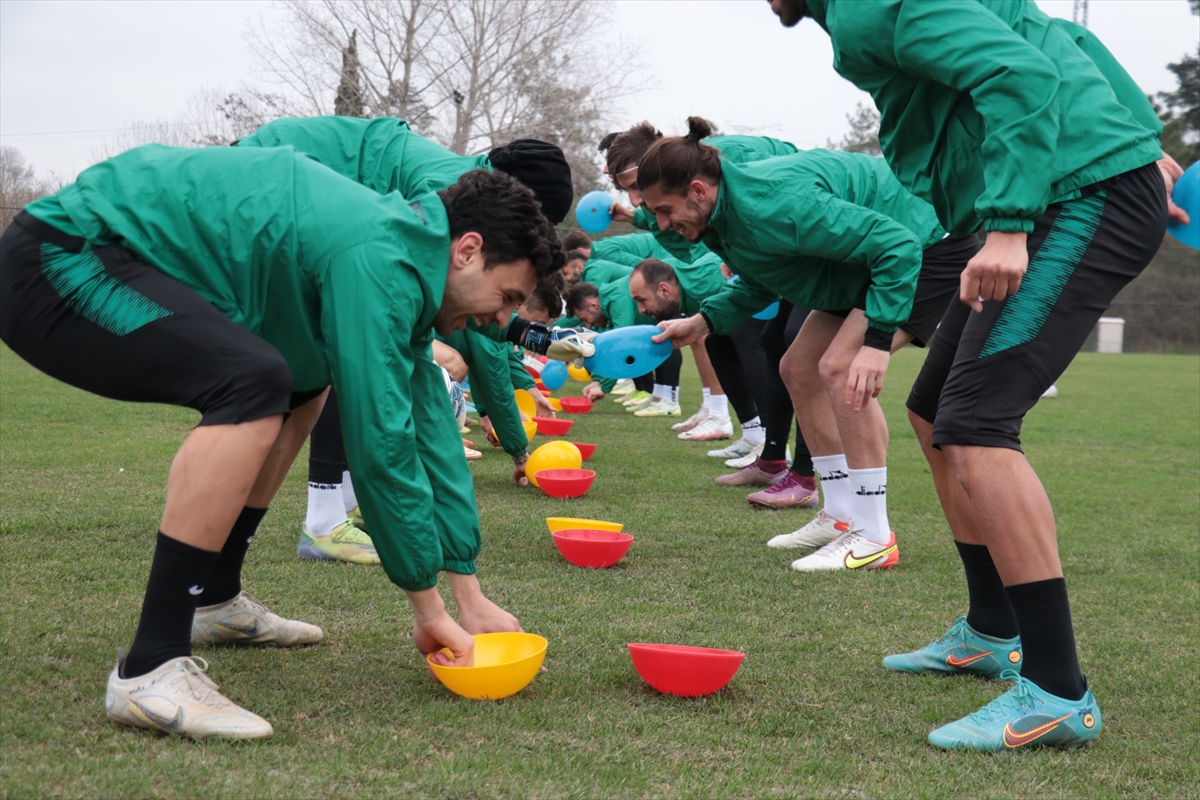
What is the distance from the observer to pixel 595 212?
8.32 meters

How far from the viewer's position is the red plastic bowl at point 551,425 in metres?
7.09

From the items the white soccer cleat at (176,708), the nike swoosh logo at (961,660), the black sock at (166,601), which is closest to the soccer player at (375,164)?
the black sock at (166,601)

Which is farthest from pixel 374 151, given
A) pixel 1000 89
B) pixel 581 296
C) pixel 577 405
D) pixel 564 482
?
pixel 577 405

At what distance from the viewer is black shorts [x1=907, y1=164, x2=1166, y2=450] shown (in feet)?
7.01

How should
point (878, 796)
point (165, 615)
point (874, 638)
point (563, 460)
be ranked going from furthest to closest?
1. point (563, 460)
2. point (874, 638)
3. point (165, 615)
4. point (878, 796)

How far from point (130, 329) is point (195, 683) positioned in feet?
2.32

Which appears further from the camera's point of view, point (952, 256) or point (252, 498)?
point (952, 256)

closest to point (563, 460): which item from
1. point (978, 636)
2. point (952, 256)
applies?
point (952, 256)

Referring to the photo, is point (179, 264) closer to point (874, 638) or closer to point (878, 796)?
point (878, 796)

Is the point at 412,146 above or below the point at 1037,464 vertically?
above

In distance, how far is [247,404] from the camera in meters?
1.94

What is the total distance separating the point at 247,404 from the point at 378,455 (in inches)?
10.6

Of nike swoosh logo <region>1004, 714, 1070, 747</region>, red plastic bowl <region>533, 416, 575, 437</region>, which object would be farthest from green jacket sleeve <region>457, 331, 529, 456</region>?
nike swoosh logo <region>1004, 714, 1070, 747</region>

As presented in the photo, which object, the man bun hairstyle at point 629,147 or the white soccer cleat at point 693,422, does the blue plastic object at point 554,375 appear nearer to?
the white soccer cleat at point 693,422
